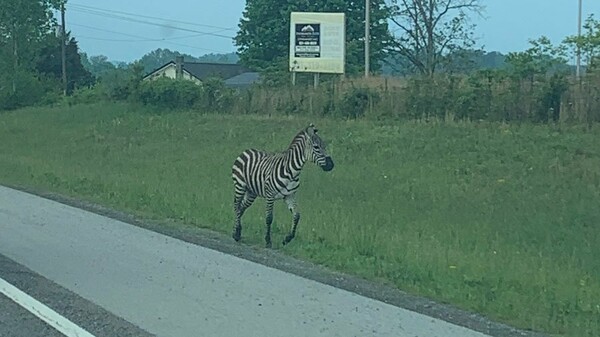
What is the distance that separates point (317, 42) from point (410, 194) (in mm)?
28408

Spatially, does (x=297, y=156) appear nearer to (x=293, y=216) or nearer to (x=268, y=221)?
(x=293, y=216)

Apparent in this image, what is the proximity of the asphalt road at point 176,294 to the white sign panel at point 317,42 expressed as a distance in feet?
115

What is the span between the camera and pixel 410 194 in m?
22.3

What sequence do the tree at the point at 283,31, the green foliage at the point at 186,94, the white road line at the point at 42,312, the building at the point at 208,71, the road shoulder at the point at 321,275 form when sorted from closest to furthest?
the white road line at the point at 42,312
the road shoulder at the point at 321,275
the green foliage at the point at 186,94
the tree at the point at 283,31
the building at the point at 208,71

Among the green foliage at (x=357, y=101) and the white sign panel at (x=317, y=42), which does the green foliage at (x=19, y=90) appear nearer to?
the white sign panel at (x=317, y=42)

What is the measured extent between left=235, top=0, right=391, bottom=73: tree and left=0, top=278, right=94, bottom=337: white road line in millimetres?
55299

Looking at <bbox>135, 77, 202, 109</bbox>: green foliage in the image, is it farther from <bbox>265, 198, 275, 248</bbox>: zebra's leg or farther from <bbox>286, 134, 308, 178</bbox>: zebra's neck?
<bbox>286, 134, 308, 178</bbox>: zebra's neck

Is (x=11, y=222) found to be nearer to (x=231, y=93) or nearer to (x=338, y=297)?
(x=338, y=297)

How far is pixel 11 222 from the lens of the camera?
647 inches

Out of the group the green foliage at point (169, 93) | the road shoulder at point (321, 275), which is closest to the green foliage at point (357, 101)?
the green foliage at point (169, 93)

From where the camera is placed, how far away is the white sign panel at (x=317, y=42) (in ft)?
162

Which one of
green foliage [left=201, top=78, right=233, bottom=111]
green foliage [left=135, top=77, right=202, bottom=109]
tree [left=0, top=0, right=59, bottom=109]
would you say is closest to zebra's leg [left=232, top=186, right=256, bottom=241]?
green foliage [left=201, top=78, right=233, bottom=111]

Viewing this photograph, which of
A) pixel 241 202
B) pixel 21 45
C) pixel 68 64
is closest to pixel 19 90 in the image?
pixel 21 45

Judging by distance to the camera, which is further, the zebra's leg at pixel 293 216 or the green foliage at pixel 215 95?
the green foliage at pixel 215 95
